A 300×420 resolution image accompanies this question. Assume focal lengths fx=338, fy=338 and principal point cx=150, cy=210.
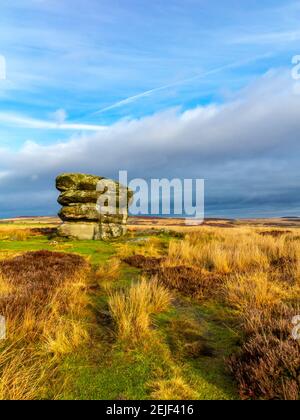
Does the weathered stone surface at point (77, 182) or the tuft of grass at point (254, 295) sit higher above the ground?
the weathered stone surface at point (77, 182)

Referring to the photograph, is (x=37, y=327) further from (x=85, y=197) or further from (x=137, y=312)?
(x=85, y=197)

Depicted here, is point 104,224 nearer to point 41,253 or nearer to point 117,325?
point 41,253

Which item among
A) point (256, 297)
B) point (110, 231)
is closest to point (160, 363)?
point (256, 297)

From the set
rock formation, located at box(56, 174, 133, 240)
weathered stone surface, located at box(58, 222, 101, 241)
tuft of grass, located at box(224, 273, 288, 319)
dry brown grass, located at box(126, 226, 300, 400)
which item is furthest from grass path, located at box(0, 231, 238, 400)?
rock formation, located at box(56, 174, 133, 240)

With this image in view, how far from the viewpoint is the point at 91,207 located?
29.0 meters

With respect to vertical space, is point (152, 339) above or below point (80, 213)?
below

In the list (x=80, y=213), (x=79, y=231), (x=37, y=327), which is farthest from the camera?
(x=80, y=213)

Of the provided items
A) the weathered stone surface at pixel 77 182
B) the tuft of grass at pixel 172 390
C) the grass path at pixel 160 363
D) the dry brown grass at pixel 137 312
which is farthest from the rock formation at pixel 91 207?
the tuft of grass at pixel 172 390

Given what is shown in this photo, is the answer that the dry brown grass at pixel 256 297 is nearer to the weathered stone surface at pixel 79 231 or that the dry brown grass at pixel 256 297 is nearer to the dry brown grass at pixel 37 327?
the dry brown grass at pixel 37 327

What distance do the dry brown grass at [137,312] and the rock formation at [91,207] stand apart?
1957 centimetres

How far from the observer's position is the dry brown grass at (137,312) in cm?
682

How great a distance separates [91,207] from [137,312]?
2192 cm

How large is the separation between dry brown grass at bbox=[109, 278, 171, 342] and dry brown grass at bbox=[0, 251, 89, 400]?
75 cm
